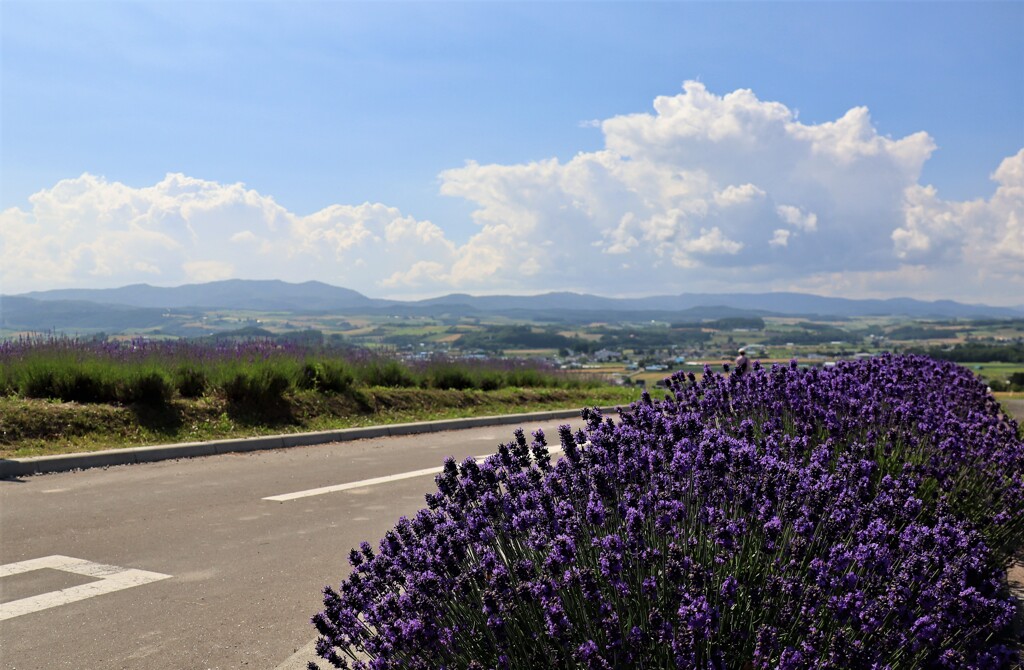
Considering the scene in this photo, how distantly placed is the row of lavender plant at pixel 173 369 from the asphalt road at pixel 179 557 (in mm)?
2599

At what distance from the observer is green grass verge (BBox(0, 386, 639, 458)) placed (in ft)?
35.0

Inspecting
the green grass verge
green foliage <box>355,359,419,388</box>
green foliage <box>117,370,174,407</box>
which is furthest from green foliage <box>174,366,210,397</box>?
green foliage <box>355,359,419,388</box>

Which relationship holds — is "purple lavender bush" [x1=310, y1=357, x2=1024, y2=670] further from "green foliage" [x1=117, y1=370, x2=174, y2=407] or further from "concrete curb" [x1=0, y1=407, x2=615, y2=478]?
"green foliage" [x1=117, y1=370, x2=174, y2=407]

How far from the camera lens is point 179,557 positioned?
21.1 ft

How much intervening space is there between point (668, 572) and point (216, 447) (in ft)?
32.8

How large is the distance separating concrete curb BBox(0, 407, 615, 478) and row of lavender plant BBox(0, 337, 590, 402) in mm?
1551

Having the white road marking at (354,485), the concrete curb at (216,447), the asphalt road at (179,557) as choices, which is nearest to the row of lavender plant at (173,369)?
the concrete curb at (216,447)

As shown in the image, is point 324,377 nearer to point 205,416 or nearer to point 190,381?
point 190,381

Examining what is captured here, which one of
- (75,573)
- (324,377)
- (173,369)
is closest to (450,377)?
(324,377)

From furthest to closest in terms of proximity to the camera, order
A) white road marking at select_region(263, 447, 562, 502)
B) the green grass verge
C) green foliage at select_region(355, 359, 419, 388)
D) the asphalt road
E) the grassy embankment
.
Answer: green foliage at select_region(355, 359, 419, 388) → the grassy embankment → the green grass verge → white road marking at select_region(263, 447, 562, 502) → the asphalt road

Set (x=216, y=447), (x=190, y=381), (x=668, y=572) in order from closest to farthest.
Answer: (x=668, y=572) → (x=216, y=447) → (x=190, y=381)

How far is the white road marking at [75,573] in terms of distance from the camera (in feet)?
17.2

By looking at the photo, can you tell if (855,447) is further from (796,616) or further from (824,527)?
(796,616)

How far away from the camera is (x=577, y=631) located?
302cm
